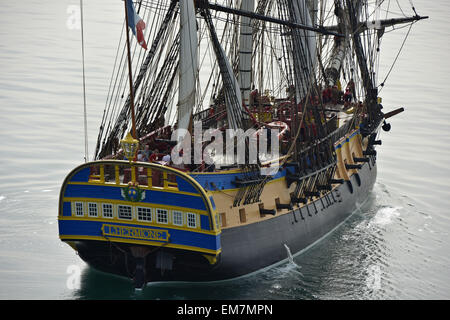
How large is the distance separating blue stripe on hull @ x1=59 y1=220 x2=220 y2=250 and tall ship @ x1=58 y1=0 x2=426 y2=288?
0.10 feet

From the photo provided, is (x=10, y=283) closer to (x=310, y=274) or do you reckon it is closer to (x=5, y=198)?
(x=5, y=198)

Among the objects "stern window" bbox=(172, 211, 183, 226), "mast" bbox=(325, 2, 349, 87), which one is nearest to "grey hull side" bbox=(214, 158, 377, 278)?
"stern window" bbox=(172, 211, 183, 226)

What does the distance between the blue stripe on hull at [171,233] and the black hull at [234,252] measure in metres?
0.39

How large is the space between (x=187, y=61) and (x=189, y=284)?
710 cm

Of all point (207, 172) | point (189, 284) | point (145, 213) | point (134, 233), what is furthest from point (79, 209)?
point (189, 284)

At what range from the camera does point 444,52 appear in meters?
73.8

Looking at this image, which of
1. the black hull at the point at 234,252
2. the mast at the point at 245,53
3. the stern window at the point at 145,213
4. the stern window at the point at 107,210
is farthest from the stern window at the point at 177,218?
the mast at the point at 245,53

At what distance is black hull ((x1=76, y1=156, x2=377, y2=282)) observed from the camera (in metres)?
26.0

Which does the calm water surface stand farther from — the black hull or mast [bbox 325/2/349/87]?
mast [bbox 325/2/349/87]

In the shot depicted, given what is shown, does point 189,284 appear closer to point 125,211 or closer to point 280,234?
point 125,211

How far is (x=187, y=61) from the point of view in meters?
27.3

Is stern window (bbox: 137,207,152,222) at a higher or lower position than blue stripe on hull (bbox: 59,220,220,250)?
higher

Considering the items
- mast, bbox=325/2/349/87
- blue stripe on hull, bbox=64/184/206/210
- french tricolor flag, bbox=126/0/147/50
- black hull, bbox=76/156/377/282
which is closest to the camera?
french tricolor flag, bbox=126/0/147/50

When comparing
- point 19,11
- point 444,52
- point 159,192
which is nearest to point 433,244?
point 159,192
